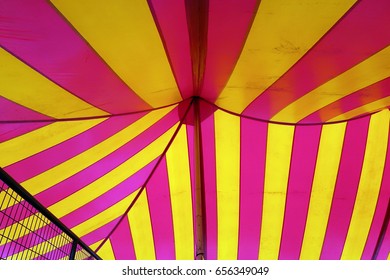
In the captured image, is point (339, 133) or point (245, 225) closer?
point (339, 133)

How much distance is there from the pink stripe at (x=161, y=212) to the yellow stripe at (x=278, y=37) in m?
1.47

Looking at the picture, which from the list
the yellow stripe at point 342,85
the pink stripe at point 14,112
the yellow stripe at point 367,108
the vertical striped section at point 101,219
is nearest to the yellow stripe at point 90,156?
the pink stripe at point 14,112

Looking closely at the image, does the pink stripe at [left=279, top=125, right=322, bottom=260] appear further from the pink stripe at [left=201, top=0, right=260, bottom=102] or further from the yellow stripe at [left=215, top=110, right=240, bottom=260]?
the pink stripe at [left=201, top=0, right=260, bottom=102]

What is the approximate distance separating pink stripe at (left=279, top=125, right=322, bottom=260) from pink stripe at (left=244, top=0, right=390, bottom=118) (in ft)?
2.26

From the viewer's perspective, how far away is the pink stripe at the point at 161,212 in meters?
3.42

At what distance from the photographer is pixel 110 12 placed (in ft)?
4.92

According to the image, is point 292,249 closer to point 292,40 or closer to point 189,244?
point 189,244

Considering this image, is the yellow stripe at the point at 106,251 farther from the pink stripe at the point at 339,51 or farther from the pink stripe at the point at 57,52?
the pink stripe at the point at 339,51

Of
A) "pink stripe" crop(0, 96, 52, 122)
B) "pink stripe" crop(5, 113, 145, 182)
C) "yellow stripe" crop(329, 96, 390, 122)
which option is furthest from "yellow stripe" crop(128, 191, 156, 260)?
"yellow stripe" crop(329, 96, 390, 122)

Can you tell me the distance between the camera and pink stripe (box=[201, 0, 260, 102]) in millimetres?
1539

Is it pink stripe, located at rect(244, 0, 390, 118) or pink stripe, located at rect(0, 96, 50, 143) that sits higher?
pink stripe, located at rect(244, 0, 390, 118)

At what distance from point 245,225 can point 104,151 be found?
67.6 inches
